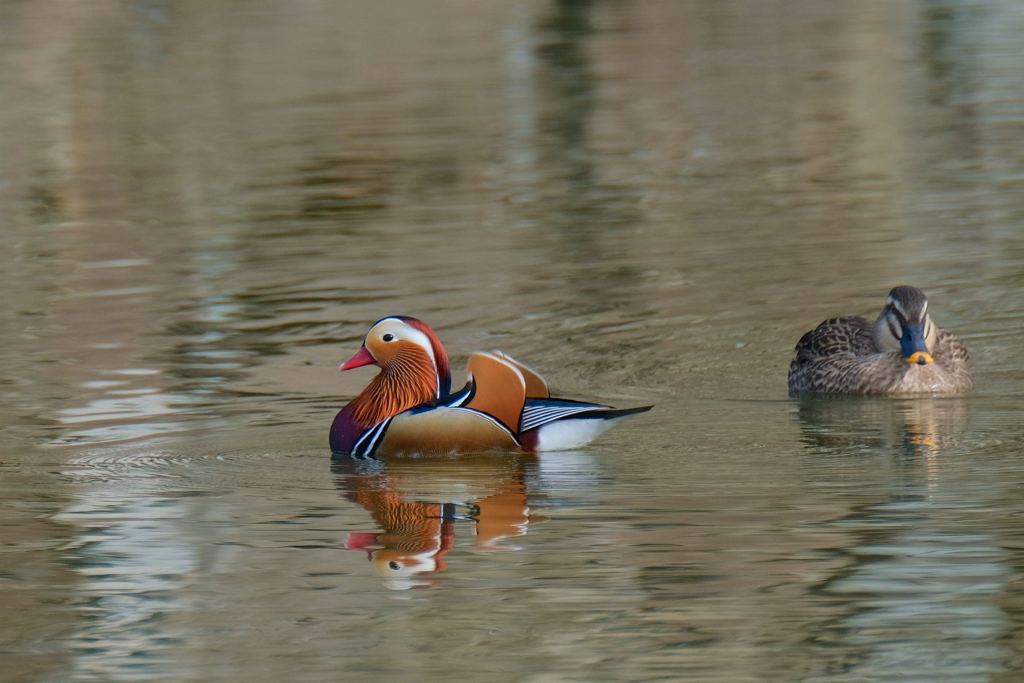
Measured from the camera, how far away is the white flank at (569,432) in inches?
418

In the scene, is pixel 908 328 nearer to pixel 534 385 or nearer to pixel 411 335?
pixel 534 385

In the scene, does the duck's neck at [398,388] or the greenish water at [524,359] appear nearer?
the greenish water at [524,359]

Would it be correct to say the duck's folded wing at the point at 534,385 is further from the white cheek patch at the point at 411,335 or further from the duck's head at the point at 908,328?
the duck's head at the point at 908,328

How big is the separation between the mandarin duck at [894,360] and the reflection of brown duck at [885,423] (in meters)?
0.13

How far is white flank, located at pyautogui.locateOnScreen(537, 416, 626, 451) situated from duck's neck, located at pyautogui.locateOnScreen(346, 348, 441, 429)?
71 centimetres

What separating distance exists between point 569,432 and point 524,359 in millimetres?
2907

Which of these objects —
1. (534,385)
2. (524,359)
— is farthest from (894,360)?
(534,385)

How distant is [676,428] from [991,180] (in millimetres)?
10017

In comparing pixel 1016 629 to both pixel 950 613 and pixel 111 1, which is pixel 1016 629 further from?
pixel 111 1

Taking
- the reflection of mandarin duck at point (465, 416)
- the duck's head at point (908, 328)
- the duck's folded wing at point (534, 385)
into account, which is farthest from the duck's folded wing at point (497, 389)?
the duck's head at point (908, 328)

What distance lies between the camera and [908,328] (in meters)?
12.6

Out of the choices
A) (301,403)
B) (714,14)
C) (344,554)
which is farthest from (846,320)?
(714,14)

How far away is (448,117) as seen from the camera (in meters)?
27.1

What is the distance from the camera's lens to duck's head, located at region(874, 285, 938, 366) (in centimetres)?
1239
